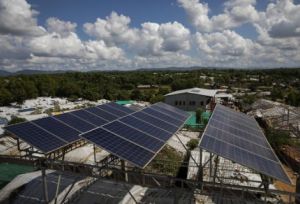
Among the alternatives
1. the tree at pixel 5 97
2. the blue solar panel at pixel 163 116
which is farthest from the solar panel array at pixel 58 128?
the tree at pixel 5 97

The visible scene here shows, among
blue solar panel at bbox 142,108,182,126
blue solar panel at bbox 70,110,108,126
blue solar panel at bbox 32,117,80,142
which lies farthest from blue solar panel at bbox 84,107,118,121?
blue solar panel at bbox 32,117,80,142

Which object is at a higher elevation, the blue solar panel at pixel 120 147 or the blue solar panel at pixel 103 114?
the blue solar panel at pixel 120 147

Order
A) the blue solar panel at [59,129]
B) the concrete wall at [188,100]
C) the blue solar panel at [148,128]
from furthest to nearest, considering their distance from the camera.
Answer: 1. the concrete wall at [188,100]
2. the blue solar panel at [59,129]
3. the blue solar panel at [148,128]

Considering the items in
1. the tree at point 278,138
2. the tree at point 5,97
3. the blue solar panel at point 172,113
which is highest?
Result: the blue solar panel at point 172,113

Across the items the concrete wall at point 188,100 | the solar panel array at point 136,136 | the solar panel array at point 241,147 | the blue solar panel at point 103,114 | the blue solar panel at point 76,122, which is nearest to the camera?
the solar panel array at point 241,147

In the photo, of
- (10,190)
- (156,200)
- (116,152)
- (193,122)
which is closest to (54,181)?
(10,190)

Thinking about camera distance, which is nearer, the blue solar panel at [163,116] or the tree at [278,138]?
the blue solar panel at [163,116]

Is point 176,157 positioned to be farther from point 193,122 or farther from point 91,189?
point 193,122

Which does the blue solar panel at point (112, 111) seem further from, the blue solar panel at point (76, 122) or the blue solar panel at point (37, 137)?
the blue solar panel at point (37, 137)
